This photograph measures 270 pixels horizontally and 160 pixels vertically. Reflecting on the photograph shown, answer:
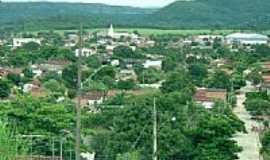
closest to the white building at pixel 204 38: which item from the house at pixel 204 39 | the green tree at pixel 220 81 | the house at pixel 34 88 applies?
the house at pixel 204 39

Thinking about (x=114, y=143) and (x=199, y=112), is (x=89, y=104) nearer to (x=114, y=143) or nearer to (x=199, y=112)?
(x=199, y=112)

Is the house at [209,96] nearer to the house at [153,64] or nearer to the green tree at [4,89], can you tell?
the green tree at [4,89]

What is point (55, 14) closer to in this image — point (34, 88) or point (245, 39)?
point (245, 39)

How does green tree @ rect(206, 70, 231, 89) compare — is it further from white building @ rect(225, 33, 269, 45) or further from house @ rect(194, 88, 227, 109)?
white building @ rect(225, 33, 269, 45)

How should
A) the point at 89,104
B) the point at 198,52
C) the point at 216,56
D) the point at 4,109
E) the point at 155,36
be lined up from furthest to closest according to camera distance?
1. the point at 155,36
2. the point at 198,52
3. the point at 216,56
4. the point at 89,104
5. the point at 4,109

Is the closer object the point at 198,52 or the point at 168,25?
the point at 198,52

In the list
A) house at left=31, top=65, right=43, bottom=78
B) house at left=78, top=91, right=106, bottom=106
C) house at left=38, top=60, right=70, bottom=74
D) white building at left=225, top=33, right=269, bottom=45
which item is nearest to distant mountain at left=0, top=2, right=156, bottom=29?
white building at left=225, top=33, right=269, bottom=45

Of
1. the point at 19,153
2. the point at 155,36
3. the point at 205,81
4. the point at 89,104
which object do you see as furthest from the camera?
the point at 155,36

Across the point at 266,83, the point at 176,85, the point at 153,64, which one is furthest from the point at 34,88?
the point at 153,64

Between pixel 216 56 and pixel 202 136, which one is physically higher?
pixel 202 136

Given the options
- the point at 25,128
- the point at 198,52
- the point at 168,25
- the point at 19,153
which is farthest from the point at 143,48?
the point at 19,153
